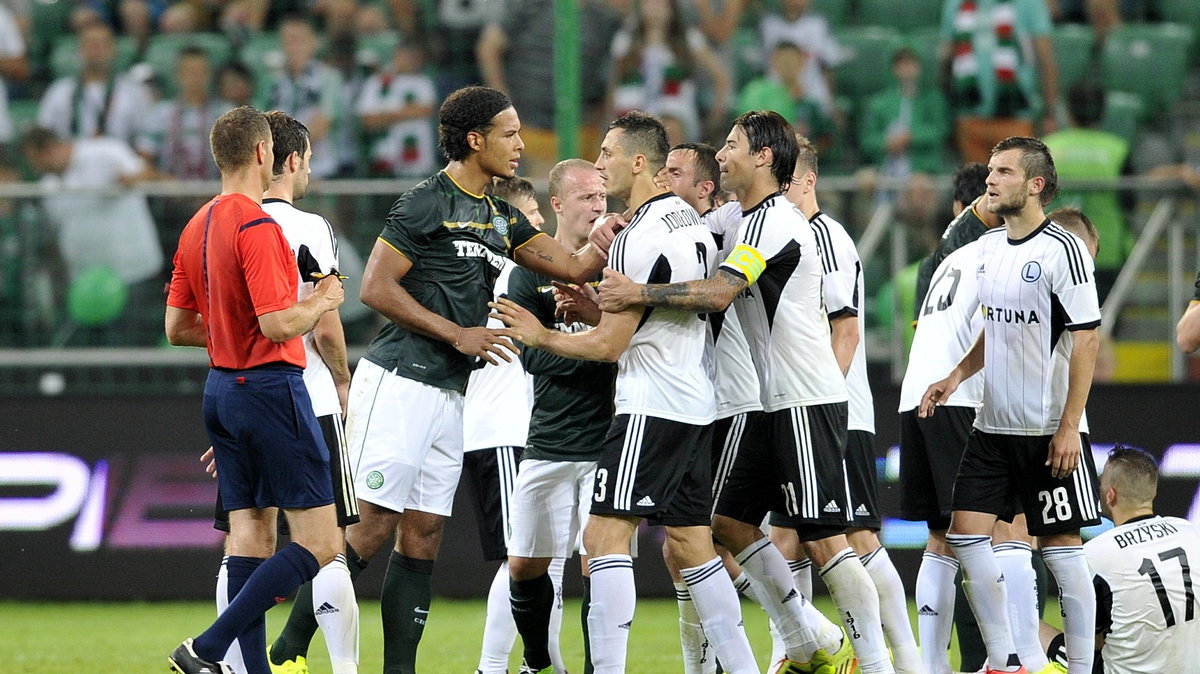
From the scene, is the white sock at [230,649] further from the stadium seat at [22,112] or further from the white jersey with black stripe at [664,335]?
the stadium seat at [22,112]

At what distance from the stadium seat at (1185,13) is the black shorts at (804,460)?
8.41m

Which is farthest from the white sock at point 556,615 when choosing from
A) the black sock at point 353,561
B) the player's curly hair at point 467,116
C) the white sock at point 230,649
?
the player's curly hair at point 467,116

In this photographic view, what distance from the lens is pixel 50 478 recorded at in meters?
10.4

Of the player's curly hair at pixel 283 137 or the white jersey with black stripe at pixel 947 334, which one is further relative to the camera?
the white jersey with black stripe at pixel 947 334

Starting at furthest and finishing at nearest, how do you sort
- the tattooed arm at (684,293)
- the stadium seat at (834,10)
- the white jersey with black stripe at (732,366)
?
the stadium seat at (834,10), the white jersey with black stripe at (732,366), the tattooed arm at (684,293)

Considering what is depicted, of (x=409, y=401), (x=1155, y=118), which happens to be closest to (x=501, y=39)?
(x=1155, y=118)

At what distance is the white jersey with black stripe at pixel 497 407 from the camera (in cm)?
739

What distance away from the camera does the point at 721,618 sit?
5.81 metres

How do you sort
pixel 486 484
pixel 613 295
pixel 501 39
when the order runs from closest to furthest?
pixel 613 295 → pixel 486 484 → pixel 501 39

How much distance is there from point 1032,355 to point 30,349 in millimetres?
7349

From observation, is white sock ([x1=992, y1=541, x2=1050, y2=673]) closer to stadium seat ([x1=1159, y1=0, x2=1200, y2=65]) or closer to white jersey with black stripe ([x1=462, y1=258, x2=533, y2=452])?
white jersey with black stripe ([x1=462, y1=258, x2=533, y2=452])

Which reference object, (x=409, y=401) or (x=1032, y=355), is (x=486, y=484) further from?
(x=1032, y=355)

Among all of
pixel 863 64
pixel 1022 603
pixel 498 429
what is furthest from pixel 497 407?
pixel 863 64

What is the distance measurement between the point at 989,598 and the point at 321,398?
3035 millimetres
